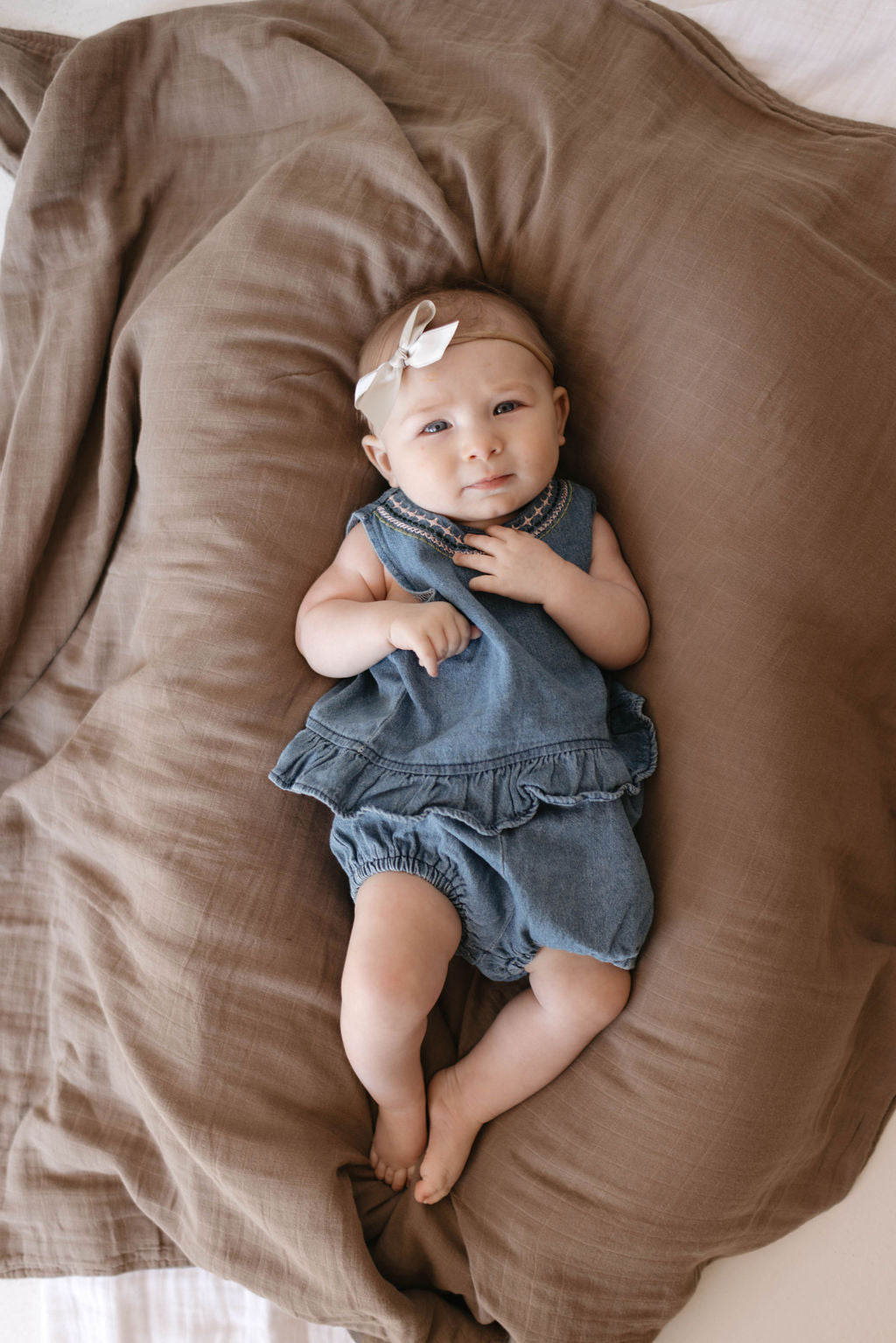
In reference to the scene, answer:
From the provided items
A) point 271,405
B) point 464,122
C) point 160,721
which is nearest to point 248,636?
point 160,721

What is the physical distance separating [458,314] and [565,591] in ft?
1.37

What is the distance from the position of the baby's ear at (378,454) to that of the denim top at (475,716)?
0.05m

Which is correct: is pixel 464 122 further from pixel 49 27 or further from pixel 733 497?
pixel 49 27

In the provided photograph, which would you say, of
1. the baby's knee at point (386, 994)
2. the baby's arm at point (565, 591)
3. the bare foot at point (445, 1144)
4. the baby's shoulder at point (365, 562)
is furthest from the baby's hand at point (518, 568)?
the bare foot at point (445, 1144)

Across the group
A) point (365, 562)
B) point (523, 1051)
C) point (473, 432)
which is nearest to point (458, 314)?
point (473, 432)

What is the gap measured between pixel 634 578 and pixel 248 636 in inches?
22.2

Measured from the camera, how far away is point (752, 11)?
1.62m

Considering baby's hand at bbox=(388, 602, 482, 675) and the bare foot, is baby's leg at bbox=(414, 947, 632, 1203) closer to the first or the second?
the bare foot

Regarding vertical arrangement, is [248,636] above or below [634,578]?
below

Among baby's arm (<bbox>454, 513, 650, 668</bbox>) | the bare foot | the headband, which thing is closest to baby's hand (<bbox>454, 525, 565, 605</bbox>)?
baby's arm (<bbox>454, 513, 650, 668</bbox>)

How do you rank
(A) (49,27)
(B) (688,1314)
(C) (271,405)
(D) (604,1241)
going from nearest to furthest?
(D) (604,1241) < (B) (688,1314) < (C) (271,405) < (A) (49,27)

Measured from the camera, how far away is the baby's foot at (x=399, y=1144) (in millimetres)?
1356

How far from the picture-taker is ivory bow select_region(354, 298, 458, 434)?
1340 mm

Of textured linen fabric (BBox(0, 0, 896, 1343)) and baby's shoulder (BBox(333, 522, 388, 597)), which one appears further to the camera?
baby's shoulder (BBox(333, 522, 388, 597))
